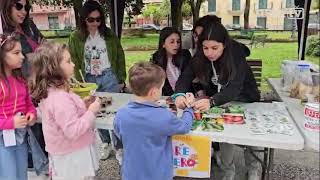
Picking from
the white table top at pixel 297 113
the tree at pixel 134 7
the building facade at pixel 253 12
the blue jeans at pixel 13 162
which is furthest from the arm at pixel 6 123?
the tree at pixel 134 7

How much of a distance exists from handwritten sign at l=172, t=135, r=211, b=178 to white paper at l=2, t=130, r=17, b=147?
2.99 ft

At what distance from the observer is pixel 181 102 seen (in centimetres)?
206

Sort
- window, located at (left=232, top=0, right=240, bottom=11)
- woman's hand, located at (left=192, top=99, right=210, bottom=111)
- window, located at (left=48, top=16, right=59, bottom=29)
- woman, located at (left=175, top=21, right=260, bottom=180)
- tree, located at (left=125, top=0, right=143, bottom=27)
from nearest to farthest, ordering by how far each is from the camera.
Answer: woman's hand, located at (left=192, top=99, right=210, bottom=111)
woman, located at (left=175, top=21, right=260, bottom=180)
tree, located at (left=125, top=0, right=143, bottom=27)
window, located at (left=232, top=0, right=240, bottom=11)
window, located at (left=48, top=16, right=59, bottom=29)

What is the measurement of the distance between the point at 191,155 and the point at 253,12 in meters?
8.34

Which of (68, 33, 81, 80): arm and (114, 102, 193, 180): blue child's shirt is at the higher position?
(68, 33, 81, 80): arm

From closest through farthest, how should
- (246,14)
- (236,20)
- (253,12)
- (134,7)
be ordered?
(134,7), (253,12), (246,14), (236,20)

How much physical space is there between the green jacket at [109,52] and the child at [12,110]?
3.20 feet

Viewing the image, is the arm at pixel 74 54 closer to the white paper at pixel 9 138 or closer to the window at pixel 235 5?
the white paper at pixel 9 138

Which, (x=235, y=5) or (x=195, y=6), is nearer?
(x=195, y=6)

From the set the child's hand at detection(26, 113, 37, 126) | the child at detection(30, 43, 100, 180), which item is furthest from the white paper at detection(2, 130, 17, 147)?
the child at detection(30, 43, 100, 180)

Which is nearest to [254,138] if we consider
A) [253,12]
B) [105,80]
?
[105,80]

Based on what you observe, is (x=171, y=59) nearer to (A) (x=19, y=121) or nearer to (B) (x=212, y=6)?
(A) (x=19, y=121)

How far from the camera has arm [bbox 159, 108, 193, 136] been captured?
1651 mm

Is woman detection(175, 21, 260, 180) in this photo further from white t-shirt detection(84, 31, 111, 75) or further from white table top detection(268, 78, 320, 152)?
white t-shirt detection(84, 31, 111, 75)
